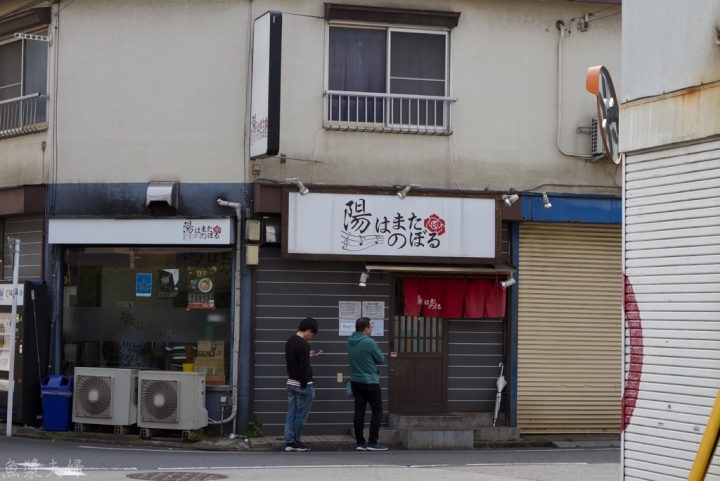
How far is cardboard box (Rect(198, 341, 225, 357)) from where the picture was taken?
15.9 m

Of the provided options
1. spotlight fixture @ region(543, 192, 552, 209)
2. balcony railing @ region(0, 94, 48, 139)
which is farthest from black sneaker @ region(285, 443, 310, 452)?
balcony railing @ region(0, 94, 48, 139)

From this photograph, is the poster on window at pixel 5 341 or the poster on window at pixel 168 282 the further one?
the poster on window at pixel 168 282

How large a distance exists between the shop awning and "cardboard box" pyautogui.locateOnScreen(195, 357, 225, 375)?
2782 millimetres

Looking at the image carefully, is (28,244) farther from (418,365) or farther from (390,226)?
(418,365)

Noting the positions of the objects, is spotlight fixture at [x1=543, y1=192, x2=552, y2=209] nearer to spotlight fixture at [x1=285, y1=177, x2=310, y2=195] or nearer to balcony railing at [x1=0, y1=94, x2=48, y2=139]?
spotlight fixture at [x1=285, y1=177, x2=310, y2=195]

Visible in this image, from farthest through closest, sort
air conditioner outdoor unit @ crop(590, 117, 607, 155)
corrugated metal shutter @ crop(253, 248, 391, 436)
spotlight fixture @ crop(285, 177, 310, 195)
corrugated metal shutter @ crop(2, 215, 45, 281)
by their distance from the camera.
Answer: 1. corrugated metal shutter @ crop(2, 215, 45, 281)
2. air conditioner outdoor unit @ crop(590, 117, 607, 155)
3. corrugated metal shutter @ crop(253, 248, 391, 436)
4. spotlight fixture @ crop(285, 177, 310, 195)

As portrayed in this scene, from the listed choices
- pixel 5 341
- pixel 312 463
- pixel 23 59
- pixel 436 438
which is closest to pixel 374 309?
pixel 436 438

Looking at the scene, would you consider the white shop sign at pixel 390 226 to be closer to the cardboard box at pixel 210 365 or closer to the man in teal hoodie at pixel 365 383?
the man in teal hoodie at pixel 365 383

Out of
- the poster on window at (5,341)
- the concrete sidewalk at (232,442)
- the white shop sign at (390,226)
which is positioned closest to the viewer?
the concrete sidewalk at (232,442)

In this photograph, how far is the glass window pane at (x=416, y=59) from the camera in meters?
16.4

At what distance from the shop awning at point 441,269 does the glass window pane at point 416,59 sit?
9.51 ft

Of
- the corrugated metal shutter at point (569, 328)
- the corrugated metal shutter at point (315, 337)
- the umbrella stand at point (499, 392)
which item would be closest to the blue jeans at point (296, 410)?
the corrugated metal shutter at point (315, 337)

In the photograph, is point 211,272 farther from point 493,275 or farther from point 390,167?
point 493,275

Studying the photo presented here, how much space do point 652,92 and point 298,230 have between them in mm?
7456
